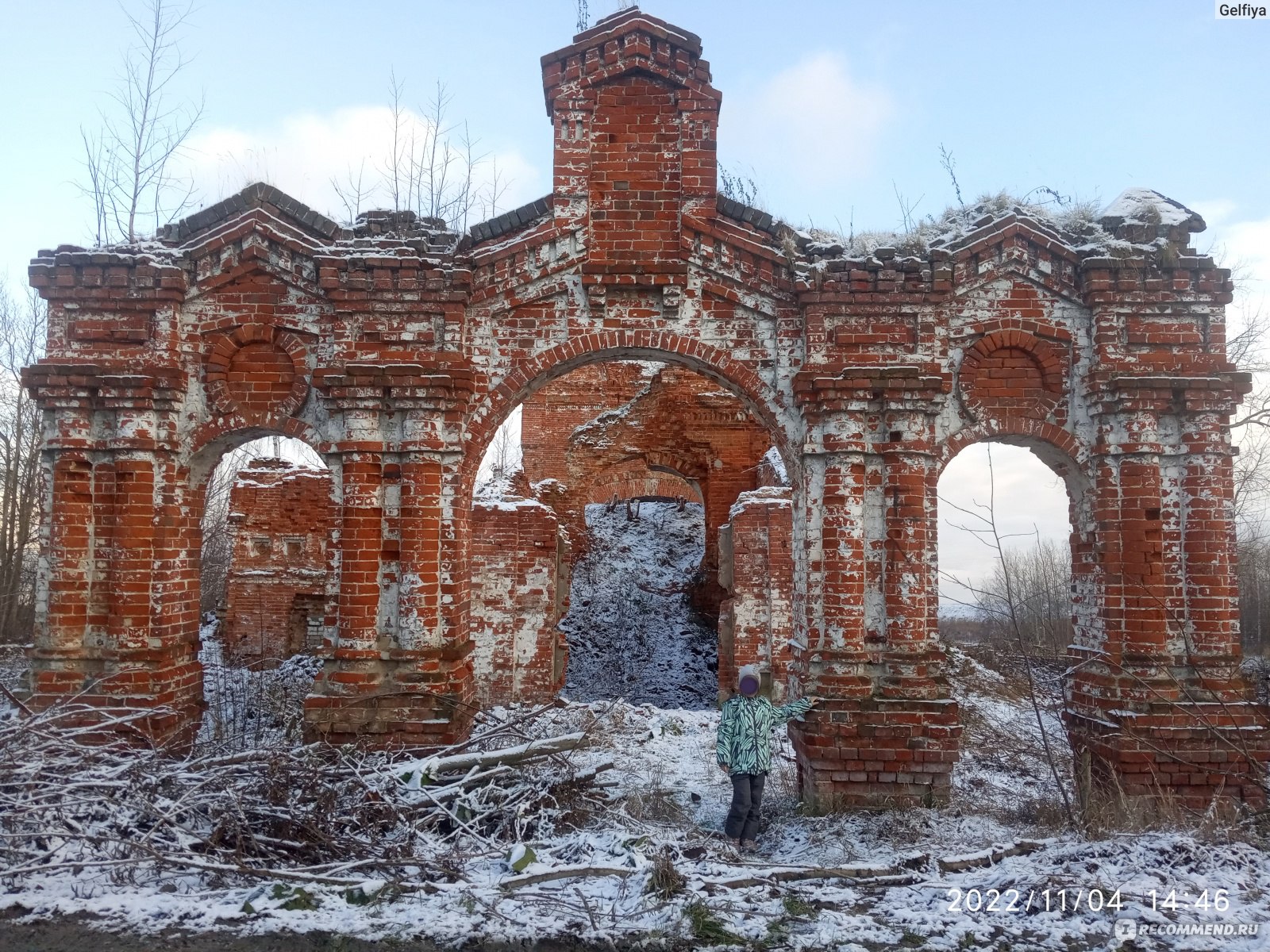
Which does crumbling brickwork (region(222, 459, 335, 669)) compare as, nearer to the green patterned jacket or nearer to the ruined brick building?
the ruined brick building

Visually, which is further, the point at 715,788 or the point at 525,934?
the point at 715,788

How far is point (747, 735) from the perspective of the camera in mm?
5707

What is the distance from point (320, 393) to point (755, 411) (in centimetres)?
382

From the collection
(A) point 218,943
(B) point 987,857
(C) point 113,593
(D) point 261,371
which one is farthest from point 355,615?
(B) point 987,857

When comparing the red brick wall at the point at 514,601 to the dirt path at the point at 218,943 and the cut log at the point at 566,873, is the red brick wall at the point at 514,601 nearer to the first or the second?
the cut log at the point at 566,873

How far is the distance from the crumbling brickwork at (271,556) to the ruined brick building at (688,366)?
21.4 ft

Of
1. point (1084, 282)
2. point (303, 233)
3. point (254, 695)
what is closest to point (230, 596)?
point (254, 695)

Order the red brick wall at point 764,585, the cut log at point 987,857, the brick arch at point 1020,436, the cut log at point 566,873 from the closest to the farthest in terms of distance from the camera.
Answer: the cut log at point 566,873
the cut log at point 987,857
the brick arch at point 1020,436
the red brick wall at point 764,585

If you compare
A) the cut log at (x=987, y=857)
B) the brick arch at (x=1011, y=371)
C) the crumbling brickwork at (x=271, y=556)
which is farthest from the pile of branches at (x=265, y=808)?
the crumbling brickwork at (x=271, y=556)

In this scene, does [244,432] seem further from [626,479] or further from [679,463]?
[626,479]

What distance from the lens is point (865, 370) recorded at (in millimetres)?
6449

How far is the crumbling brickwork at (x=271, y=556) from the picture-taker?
43.2 feet

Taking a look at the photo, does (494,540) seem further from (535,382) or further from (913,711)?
(913,711)

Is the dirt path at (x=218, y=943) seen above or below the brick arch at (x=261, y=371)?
below
